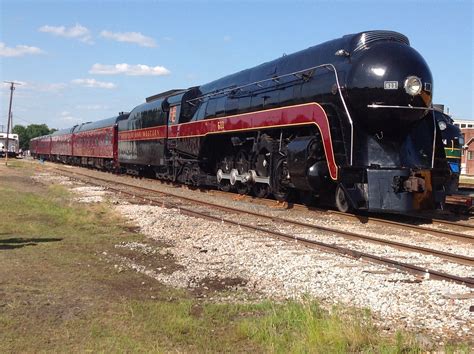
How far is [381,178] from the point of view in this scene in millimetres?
10828

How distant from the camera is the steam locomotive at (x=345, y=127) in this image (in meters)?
11.1

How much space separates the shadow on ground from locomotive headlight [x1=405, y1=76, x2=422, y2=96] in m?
7.84

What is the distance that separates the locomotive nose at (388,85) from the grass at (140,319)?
6.77 meters

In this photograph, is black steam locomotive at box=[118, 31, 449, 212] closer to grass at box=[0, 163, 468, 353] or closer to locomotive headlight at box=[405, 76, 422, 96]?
Result: locomotive headlight at box=[405, 76, 422, 96]

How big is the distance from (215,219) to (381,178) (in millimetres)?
3840

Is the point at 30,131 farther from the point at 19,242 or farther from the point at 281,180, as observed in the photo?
the point at 19,242

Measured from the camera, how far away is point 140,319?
4.77 meters

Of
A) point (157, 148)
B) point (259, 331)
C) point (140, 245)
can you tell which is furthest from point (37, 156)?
point (259, 331)

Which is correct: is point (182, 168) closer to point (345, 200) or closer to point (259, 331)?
point (345, 200)

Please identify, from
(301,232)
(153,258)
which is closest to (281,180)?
(301,232)

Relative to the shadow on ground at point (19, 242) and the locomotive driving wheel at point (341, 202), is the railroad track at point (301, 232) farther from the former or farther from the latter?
the shadow on ground at point (19, 242)

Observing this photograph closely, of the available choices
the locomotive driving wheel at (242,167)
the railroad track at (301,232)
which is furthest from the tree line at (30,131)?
the railroad track at (301,232)

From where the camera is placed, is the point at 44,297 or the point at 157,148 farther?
the point at 157,148

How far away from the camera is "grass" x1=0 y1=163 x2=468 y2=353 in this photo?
4.08 meters
